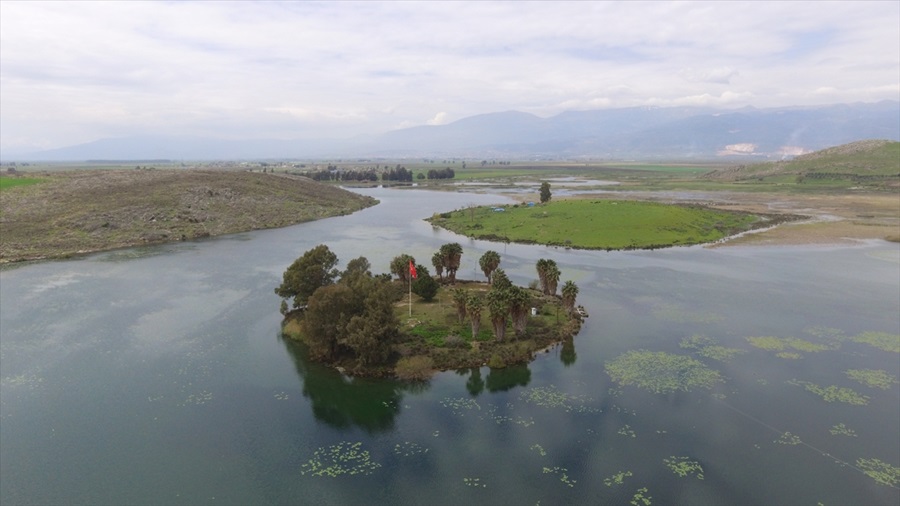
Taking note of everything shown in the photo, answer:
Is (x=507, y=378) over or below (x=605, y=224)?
below

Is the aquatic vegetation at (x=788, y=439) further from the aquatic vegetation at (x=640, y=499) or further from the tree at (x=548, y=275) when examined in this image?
the tree at (x=548, y=275)

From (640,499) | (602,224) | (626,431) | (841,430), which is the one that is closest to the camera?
(640,499)

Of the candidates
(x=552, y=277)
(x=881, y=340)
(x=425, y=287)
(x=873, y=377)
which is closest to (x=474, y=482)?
(x=425, y=287)

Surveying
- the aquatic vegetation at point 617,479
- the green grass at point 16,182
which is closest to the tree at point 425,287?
the aquatic vegetation at point 617,479

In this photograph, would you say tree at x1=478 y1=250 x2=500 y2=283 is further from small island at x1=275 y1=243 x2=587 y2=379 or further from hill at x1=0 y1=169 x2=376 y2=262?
hill at x1=0 y1=169 x2=376 y2=262

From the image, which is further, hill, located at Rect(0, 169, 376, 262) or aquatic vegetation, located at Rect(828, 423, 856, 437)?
hill, located at Rect(0, 169, 376, 262)

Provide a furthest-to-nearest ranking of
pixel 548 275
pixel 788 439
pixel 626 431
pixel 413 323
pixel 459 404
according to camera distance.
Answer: pixel 548 275 → pixel 413 323 → pixel 459 404 → pixel 626 431 → pixel 788 439

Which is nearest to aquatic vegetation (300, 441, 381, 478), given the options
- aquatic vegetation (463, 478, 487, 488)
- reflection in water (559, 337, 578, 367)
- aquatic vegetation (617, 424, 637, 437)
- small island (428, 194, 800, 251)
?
aquatic vegetation (463, 478, 487, 488)

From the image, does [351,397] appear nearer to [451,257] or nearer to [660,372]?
[660,372]
